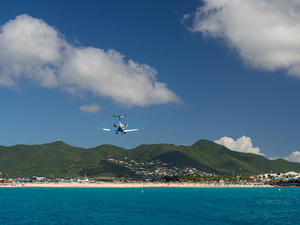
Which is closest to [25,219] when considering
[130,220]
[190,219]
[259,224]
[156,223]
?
[130,220]

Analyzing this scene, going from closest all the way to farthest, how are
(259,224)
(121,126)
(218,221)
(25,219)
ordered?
(259,224) → (218,221) → (25,219) → (121,126)

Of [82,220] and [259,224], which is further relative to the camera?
[82,220]

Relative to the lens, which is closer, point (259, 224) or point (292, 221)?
point (259, 224)

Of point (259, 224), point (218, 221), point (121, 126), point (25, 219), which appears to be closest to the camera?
point (259, 224)

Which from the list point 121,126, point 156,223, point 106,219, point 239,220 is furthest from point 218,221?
point 121,126

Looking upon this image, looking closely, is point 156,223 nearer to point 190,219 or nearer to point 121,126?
point 190,219

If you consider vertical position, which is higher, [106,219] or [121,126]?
[121,126]

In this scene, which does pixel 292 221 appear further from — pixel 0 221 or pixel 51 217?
pixel 0 221

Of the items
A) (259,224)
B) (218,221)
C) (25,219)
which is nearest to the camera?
(259,224)

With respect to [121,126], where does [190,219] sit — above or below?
below
